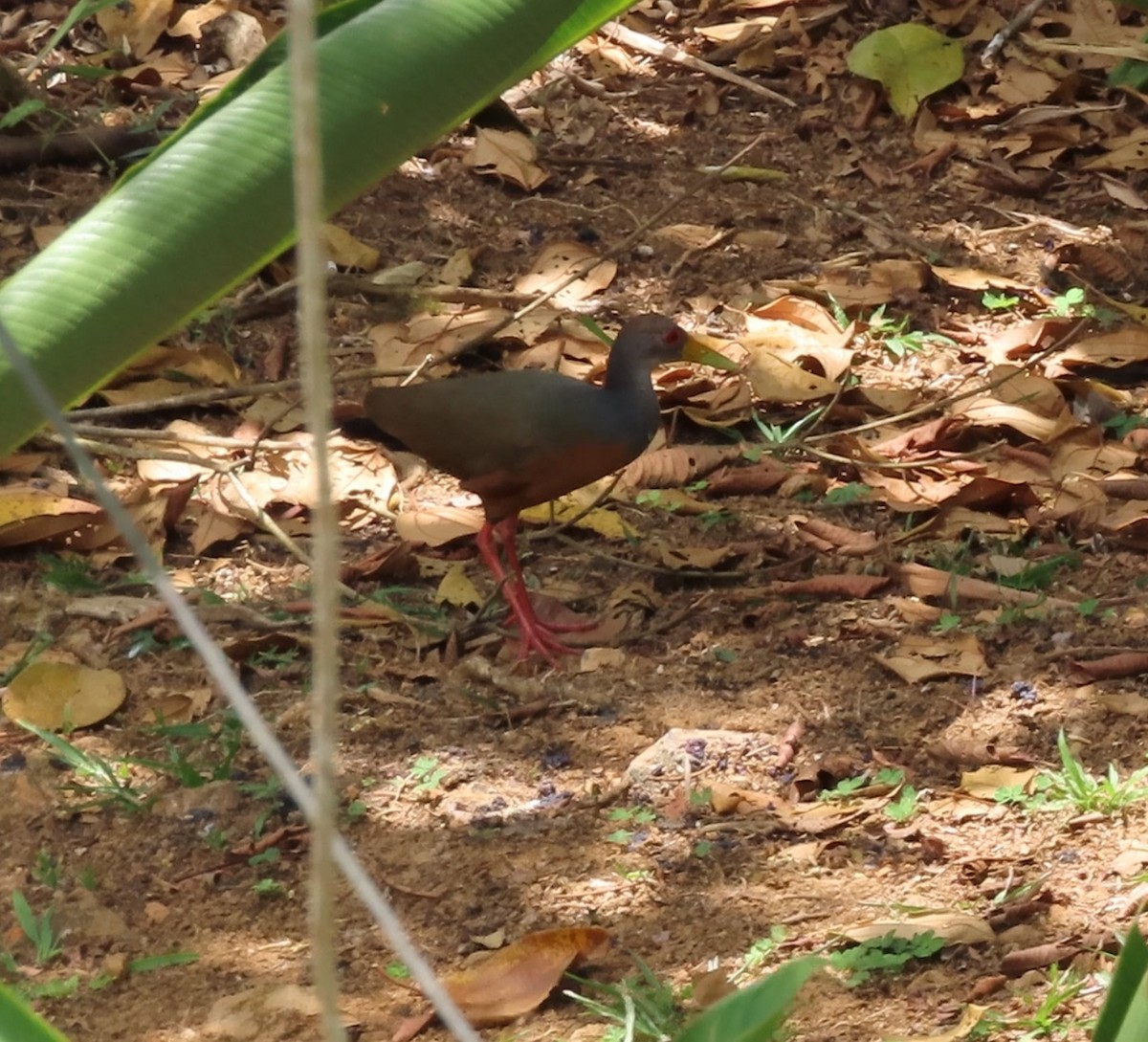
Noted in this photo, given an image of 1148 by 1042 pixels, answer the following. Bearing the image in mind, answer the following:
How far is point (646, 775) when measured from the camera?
11.4ft

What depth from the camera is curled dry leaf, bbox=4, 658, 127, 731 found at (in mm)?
3779

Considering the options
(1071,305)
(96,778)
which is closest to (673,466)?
(1071,305)

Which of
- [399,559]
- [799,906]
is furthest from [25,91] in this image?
[799,906]

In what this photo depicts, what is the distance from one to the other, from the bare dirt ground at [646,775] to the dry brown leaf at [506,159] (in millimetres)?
874

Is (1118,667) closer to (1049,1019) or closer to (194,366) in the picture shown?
(1049,1019)

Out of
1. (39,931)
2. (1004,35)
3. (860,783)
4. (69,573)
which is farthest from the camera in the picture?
(1004,35)

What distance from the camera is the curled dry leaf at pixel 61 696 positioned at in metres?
3.78

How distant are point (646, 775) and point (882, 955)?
858 millimetres

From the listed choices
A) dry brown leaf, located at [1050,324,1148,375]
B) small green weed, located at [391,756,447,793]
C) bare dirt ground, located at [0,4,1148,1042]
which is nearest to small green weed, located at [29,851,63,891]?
bare dirt ground, located at [0,4,1148,1042]

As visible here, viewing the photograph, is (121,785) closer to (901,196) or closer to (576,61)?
(901,196)

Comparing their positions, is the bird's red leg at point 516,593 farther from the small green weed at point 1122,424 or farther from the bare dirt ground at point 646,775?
the small green weed at point 1122,424

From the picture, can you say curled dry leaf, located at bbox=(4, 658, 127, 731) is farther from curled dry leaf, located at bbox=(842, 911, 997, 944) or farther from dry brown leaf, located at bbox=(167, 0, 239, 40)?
dry brown leaf, located at bbox=(167, 0, 239, 40)

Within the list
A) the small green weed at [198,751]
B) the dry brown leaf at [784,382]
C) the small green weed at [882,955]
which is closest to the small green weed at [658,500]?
the dry brown leaf at [784,382]

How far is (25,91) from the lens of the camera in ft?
20.0
